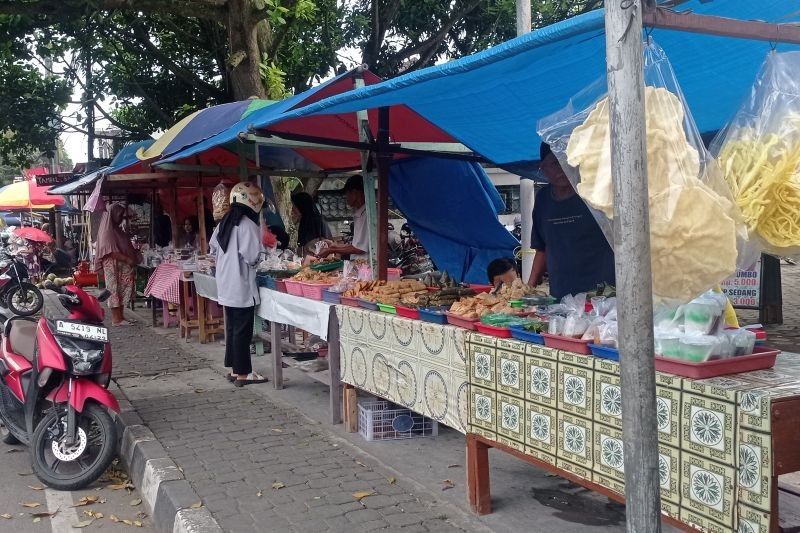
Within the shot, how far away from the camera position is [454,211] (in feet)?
25.5

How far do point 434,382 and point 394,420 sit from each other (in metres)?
1.04

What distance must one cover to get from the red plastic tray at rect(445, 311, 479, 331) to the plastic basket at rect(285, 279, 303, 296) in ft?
7.31

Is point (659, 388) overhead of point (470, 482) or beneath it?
overhead

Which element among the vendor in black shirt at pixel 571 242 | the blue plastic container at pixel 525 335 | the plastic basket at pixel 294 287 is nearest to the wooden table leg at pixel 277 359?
the plastic basket at pixel 294 287

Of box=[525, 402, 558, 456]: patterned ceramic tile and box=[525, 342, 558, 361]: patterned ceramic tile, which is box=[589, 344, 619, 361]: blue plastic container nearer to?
box=[525, 342, 558, 361]: patterned ceramic tile

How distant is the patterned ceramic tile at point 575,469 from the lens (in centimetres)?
299

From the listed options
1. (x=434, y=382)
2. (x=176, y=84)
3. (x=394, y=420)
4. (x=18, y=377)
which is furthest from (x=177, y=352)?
(x=176, y=84)

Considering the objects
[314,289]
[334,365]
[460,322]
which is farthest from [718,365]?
[314,289]

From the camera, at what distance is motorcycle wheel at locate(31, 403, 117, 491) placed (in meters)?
4.57

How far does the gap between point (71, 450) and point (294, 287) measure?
2166mm

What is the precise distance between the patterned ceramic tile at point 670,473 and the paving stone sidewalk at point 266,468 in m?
1.30

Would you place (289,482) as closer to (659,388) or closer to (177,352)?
(659,388)

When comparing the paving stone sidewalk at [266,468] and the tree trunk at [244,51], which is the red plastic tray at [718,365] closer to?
the paving stone sidewalk at [266,468]

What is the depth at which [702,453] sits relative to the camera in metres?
2.42
